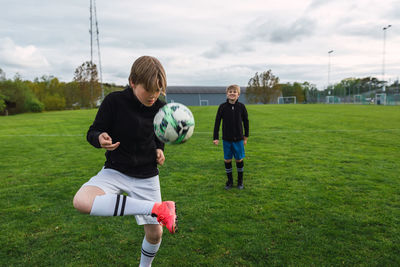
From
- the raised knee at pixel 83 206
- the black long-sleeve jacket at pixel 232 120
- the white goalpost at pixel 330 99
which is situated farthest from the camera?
the white goalpost at pixel 330 99

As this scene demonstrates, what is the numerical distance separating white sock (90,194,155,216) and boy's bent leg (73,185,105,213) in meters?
0.04

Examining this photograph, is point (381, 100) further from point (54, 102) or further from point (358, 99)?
point (54, 102)

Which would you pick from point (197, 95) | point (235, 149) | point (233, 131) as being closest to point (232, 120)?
point (233, 131)

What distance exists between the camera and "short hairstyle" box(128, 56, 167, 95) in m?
2.68

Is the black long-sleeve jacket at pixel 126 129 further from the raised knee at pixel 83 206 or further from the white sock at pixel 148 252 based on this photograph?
the white sock at pixel 148 252

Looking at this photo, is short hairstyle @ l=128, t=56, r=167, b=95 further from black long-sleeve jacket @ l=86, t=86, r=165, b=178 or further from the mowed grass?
the mowed grass

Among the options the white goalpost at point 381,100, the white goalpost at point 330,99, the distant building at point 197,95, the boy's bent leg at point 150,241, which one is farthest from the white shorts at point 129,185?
the distant building at point 197,95

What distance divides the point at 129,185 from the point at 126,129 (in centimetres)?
56

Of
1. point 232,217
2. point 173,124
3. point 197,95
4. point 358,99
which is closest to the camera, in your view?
point 173,124

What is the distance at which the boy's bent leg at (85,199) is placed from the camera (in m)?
2.33

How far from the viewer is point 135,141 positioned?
9.76 ft

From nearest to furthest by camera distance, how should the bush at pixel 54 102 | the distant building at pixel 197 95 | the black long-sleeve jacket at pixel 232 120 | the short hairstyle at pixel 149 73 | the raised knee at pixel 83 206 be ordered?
1. the raised knee at pixel 83 206
2. the short hairstyle at pixel 149 73
3. the black long-sleeve jacket at pixel 232 120
4. the bush at pixel 54 102
5. the distant building at pixel 197 95

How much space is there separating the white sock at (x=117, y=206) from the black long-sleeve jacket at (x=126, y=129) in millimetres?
561

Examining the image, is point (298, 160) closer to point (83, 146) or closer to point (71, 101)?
point (83, 146)
